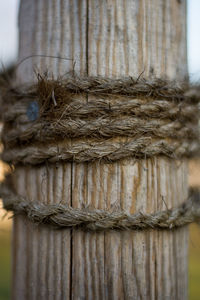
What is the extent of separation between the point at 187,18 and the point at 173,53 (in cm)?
19

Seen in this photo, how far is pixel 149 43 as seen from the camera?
930mm

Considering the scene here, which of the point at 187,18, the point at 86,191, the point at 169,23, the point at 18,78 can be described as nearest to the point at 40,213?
the point at 86,191

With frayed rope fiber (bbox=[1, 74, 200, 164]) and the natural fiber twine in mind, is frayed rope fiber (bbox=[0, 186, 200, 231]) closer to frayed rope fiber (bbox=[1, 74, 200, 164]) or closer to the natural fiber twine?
the natural fiber twine

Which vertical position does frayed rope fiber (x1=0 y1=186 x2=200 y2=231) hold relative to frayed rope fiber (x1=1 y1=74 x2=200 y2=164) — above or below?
below

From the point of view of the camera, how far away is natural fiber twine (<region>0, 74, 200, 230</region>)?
86cm

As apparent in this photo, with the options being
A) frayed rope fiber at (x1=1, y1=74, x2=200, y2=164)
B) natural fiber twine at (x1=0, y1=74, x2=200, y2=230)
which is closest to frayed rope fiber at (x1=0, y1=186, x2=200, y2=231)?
natural fiber twine at (x1=0, y1=74, x2=200, y2=230)

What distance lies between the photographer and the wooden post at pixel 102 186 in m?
0.88

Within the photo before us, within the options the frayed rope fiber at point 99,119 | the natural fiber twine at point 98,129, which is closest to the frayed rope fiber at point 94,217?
the natural fiber twine at point 98,129

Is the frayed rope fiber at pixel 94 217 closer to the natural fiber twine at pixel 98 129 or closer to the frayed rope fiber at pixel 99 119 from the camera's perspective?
the natural fiber twine at pixel 98 129

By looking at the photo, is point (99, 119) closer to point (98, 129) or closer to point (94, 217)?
point (98, 129)

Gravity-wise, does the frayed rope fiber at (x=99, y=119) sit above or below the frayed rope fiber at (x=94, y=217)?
above

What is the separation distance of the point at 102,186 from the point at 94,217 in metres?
0.09

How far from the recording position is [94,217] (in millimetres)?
850

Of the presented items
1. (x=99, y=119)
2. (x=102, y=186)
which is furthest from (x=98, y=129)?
(x=102, y=186)
